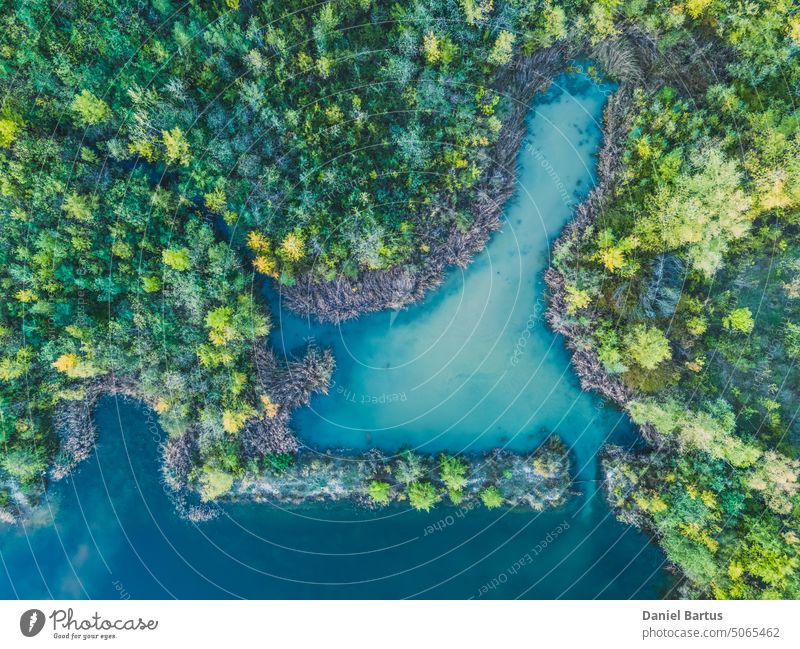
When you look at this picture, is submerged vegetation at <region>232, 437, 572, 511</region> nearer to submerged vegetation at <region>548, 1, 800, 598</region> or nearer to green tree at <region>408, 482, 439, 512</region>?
green tree at <region>408, 482, 439, 512</region>

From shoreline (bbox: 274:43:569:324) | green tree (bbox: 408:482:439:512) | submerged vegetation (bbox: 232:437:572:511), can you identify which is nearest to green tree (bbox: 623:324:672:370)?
submerged vegetation (bbox: 232:437:572:511)

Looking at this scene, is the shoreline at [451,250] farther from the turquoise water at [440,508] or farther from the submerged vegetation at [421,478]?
the submerged vegetation at [421,478]

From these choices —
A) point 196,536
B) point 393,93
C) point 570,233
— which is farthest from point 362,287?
point 196,536

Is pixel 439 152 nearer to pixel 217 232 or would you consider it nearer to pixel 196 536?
pixel 217 232

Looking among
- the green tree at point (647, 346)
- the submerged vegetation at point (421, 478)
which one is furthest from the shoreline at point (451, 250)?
the green tree at point (647, 346)

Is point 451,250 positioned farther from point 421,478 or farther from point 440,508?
point 440,508

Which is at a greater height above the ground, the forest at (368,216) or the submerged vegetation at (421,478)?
the forest at (368,216)

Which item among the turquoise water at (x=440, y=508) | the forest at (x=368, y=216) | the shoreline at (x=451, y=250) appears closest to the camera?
the forest at (x=368, y=216)
